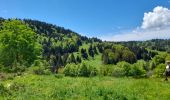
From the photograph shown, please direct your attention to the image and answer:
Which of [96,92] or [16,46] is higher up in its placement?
[16,46]

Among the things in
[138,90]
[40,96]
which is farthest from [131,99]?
[40,96]

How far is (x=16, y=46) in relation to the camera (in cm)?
8762

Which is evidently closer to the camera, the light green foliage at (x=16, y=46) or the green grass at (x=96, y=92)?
the green grass at (x=96, y=92)

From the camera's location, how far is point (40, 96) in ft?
76.2

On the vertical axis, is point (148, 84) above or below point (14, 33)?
below

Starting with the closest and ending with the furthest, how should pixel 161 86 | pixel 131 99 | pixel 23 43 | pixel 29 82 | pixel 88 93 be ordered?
pixel 131 99 → pixel 88 93 → pixel 161 86 → pixel 29 82 → pixel 23 43

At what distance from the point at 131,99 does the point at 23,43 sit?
68229 mm

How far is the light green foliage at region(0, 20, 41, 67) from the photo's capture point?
87.6 meters

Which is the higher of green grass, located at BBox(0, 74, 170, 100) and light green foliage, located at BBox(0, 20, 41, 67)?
light green foliage, located at BBox(0, 20, 41, 67)

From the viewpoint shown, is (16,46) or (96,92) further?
(16,46)

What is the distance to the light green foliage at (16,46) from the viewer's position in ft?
287

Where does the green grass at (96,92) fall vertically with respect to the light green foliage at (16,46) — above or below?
below

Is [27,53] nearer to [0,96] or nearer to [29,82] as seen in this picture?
[29,82]

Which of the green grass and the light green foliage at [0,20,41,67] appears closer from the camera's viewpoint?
the green grass
